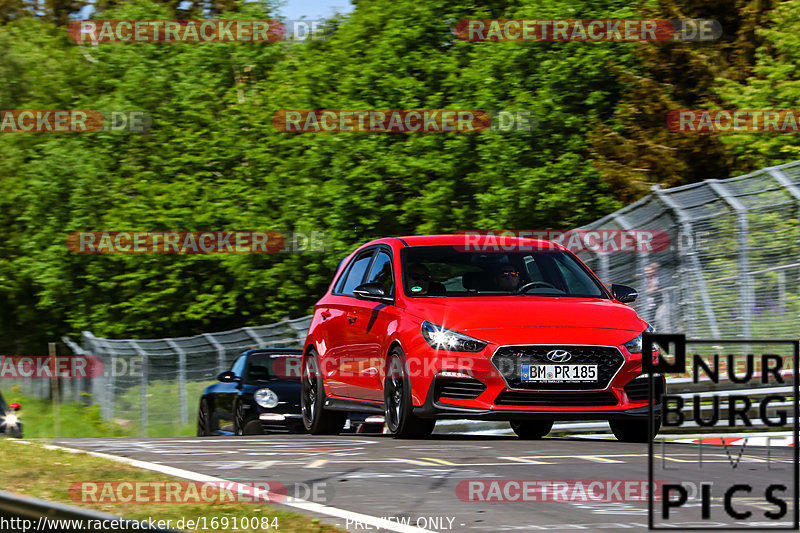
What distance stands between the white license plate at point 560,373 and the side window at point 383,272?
1.91 meters

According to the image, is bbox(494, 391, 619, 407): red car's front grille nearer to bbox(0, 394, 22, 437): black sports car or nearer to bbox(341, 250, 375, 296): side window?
bbox(341, 250, 375, 296): side window

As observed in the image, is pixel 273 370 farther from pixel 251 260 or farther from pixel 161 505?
pixel 251 260

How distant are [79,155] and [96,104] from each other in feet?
7.72

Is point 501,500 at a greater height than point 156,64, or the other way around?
point 156,64

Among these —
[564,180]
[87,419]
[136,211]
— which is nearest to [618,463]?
[564,180]

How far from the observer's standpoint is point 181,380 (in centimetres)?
2823

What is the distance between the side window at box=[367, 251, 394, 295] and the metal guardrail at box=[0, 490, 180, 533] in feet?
22.1

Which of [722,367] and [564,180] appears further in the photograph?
[564,180]

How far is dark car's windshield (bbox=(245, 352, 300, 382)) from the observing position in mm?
16719

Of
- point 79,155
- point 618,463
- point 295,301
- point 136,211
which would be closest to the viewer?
point 618,463

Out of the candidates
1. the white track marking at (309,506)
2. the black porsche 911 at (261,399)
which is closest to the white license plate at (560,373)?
the white track marking at (309,506)

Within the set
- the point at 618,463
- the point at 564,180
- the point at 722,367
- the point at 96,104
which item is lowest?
the point at 618,463

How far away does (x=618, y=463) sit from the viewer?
29.9ft

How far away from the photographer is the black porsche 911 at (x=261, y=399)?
16047 mm
